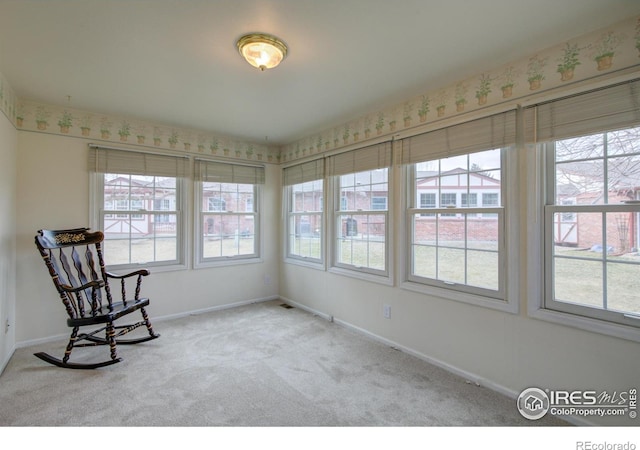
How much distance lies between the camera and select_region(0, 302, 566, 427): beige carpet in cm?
191

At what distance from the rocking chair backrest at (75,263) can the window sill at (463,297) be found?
2714mm

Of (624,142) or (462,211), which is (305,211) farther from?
(624,142)

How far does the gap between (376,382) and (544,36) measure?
258 centimetres

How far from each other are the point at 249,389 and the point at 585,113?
2.86m

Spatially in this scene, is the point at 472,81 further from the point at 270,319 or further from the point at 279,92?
the point at 270,319

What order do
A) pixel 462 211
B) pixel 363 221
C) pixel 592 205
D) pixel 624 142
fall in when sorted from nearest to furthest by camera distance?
pixel 624 142
pixel 592 205
pixel 462 211
pixel 363 221

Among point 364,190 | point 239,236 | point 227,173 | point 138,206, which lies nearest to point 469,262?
point 364,190

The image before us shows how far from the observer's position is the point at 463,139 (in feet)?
8.03

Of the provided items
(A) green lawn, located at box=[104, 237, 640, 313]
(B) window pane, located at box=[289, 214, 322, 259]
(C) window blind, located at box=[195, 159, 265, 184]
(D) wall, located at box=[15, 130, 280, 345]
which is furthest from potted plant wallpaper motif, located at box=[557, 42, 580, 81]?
(D) wall, located at box=[15, 130, 280, 345]

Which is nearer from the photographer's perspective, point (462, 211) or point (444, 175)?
point (462, 211)

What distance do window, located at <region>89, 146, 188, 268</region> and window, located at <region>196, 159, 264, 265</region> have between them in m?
0.26

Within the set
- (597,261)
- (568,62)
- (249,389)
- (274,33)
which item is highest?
(274,33)

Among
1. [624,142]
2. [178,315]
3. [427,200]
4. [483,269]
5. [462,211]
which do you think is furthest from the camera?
[178,315]

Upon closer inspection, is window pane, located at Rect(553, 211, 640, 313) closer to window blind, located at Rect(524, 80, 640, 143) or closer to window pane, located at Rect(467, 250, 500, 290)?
window pane, located at Rect(467, 250, 500, 290)
